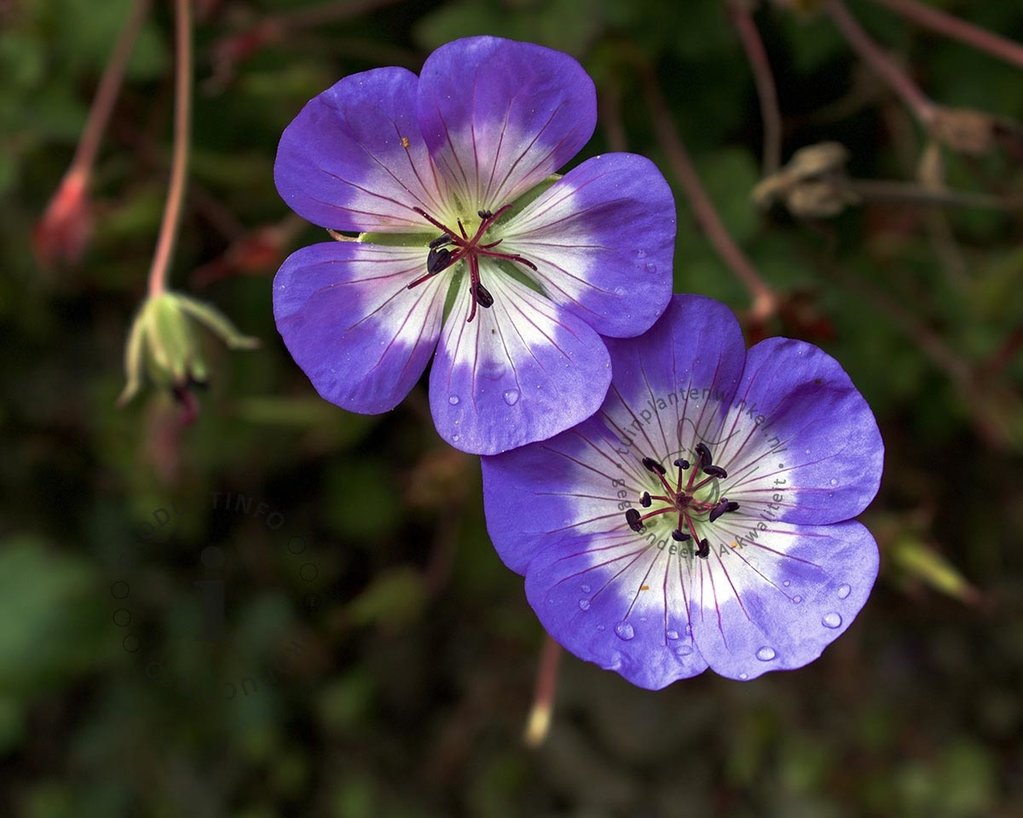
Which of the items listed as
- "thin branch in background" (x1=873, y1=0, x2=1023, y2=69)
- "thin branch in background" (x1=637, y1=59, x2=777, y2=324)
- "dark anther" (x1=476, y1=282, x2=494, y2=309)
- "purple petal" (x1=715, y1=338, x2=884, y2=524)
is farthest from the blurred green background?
"dark anther" (x1=476, y1=282, x2=494, y2=309)

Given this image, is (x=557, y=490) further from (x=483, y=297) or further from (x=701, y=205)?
(x=701, y=205)

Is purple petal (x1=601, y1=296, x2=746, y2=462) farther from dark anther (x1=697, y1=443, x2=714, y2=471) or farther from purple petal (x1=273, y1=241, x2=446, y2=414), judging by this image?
purple petal (x1=273, y1=241, x2=446, y2=414)

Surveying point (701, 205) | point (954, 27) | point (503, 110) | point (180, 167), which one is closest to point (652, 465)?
point (503, 110)

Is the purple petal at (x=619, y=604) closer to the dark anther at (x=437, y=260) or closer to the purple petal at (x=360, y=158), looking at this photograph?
the dark anther at (x=437, y=260)

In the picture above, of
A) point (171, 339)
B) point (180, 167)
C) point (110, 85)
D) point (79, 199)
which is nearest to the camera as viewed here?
point (171, 339)

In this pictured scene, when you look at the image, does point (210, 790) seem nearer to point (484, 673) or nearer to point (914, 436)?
point (484, 673)

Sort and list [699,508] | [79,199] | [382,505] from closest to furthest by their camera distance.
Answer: [699,508] < [79,199] < [382,505]

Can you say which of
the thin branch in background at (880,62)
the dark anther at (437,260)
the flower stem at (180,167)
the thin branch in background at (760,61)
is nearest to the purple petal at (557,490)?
the dark anther at (437,260)
